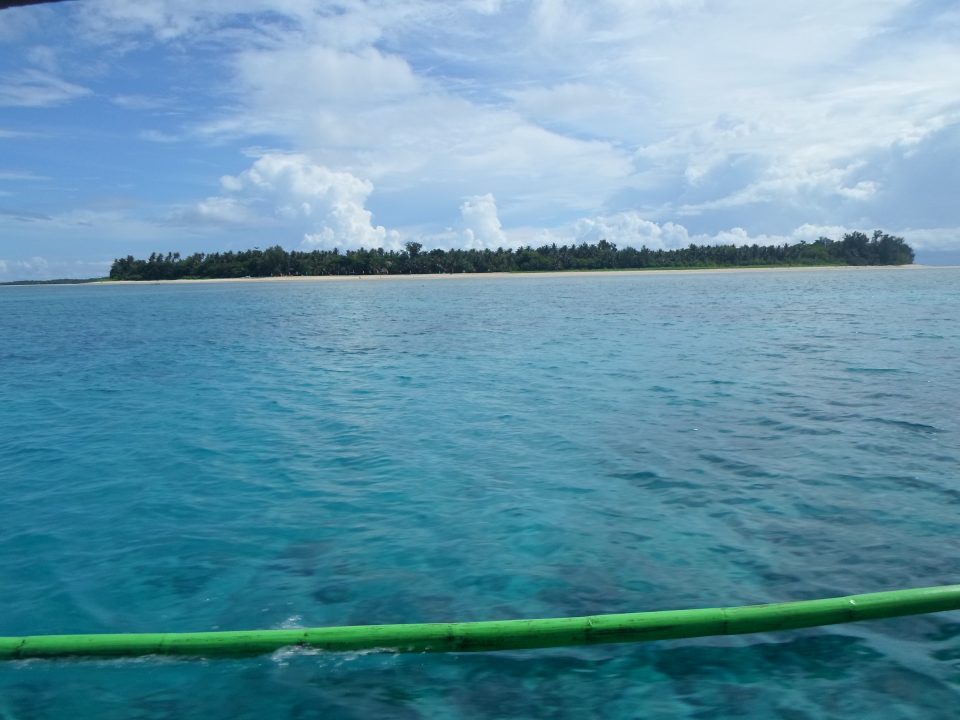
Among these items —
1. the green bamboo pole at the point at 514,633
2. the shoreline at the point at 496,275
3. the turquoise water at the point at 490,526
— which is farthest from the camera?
the shoreline at the point at 496,275

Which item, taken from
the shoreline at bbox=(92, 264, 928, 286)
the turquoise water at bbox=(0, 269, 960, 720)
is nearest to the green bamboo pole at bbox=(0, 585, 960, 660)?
the turquoise water at bbox=(0, 269, 960, 720)

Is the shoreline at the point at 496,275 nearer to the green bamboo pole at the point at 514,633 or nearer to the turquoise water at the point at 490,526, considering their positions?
the turquoise water at the point at 490,526

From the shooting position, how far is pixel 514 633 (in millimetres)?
5172

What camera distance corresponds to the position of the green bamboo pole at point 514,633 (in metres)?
5.18

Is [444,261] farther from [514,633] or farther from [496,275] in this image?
[514,633]

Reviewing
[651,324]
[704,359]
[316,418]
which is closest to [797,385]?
[704,359]

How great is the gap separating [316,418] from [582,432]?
6.70m

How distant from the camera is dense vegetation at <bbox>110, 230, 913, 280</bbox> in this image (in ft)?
520

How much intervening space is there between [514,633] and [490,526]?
430cm

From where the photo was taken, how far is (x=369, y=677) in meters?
5.77

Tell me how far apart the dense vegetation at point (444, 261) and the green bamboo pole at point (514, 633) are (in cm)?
15452

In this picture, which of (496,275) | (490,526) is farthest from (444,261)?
(490,526)

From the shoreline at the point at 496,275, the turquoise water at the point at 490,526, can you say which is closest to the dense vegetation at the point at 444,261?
the shoreline at the point at 496,275

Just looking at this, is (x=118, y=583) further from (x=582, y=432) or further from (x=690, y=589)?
(x=582, y=432)
